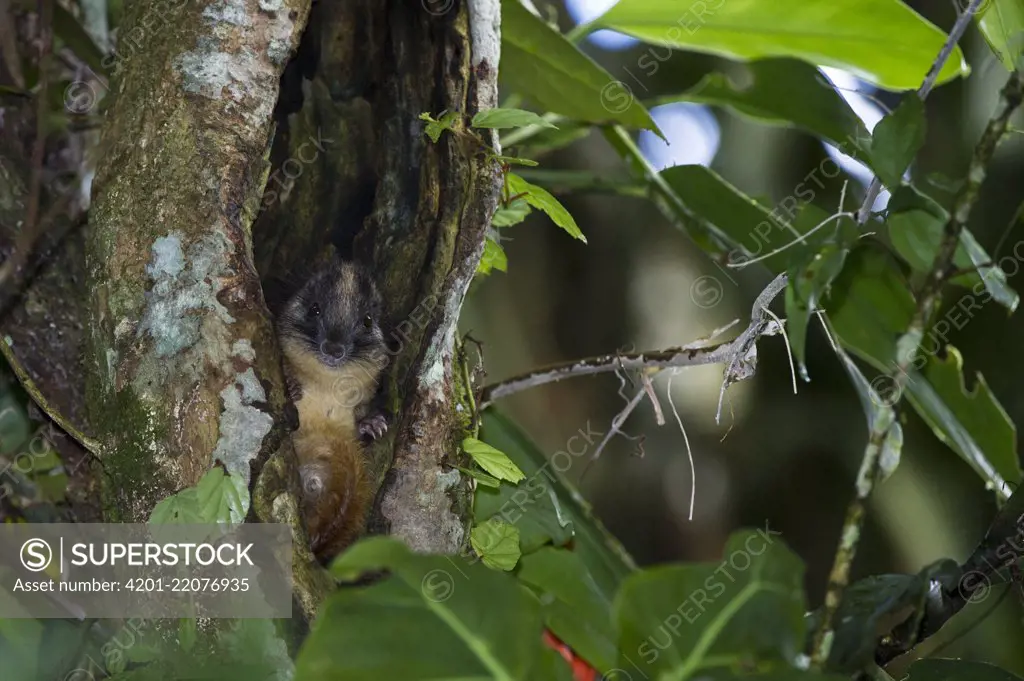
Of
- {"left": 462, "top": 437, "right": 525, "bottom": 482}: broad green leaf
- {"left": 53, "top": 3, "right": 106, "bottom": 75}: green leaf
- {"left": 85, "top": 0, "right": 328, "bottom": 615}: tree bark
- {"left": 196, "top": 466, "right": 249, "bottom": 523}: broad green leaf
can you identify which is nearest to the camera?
{"left": 196, "top": 466, "right": 249, "bottom": 523}: broad green leaf

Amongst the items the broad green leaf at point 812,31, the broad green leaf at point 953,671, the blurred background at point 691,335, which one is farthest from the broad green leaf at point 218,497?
the blurred background at point 691,335

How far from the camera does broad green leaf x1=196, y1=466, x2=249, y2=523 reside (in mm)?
1163

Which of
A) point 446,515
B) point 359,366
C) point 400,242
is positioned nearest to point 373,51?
point 400,242

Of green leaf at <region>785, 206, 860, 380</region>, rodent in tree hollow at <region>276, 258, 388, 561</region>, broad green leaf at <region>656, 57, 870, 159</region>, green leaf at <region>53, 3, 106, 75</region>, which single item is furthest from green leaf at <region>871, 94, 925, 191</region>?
green leaf at <region>53, 3, 106, 75</region>

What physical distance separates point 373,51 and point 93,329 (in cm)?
76

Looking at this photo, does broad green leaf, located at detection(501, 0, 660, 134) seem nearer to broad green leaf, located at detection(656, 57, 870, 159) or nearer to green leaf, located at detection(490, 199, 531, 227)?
broad green leaf, located at detection(656, 57, 870, 159)

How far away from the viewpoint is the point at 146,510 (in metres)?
1.26

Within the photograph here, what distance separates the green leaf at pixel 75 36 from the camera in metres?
1.88

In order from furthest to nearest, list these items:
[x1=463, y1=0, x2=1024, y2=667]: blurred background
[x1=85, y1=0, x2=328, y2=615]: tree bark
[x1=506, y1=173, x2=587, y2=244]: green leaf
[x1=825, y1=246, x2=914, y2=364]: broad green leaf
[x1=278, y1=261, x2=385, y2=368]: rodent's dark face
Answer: [x1=463, y1=0, x2=1024, y2=667]: blurred background, [x1=278, y1=261, x2=385, y2=368]: rodent's dark face, [x1=825, y1=246, x2=914, y2=364]: broad green leaf, [x1=506, y1=173, x2=587, y2=244]: green leaf, [x1=85, y1=0, x2=328, y2=615]: tree bark

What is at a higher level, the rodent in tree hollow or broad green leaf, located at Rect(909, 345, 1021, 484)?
broad green leaf, located at Rect(909, 345, 1021, 484)

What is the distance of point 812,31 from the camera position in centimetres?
205

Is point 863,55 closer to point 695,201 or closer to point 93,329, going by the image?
point 695,201

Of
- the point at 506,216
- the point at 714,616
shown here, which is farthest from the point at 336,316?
the point at 714,616

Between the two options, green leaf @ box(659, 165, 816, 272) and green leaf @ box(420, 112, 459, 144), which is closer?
green leaf @ box(420, 112, 459, 144)
